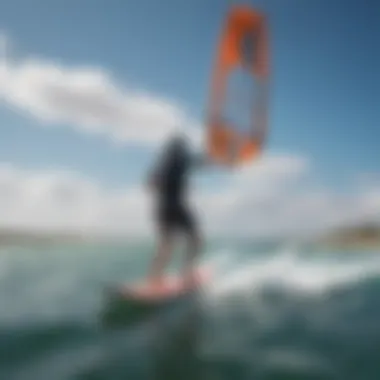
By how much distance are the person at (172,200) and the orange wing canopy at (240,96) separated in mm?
102

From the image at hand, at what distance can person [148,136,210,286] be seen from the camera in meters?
2.43

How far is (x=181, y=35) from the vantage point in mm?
2441

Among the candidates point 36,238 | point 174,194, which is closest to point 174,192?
point 174,194

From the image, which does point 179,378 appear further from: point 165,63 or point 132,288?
point 165,63

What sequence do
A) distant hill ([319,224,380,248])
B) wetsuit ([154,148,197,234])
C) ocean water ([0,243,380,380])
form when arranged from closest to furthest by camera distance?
ocean water ([0,243,380,380]), wetsuit ([154,148,197,234]), distant hill ([319,224,380,248])

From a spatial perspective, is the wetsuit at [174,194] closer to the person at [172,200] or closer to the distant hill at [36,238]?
the person at [172,200]

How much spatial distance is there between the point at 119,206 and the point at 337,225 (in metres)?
0.92

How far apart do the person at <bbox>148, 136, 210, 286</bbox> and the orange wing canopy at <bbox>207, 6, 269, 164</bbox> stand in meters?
0.10

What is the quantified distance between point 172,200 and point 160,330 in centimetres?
46

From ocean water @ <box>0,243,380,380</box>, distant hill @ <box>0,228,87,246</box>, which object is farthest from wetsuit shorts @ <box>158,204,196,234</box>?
distant hill @ <box>0,228,87,246</box>

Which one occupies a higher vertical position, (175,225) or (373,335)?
(175,225)

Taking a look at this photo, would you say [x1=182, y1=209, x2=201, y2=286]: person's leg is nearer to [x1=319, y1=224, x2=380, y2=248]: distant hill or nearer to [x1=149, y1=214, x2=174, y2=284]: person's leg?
[x1=149, y1=214, x2=174, y2=284]: person's leg

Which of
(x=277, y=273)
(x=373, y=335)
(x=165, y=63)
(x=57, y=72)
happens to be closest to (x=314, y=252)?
(x=277, y=273)

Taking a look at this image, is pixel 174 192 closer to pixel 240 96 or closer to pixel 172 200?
pixel 172 200
